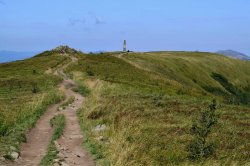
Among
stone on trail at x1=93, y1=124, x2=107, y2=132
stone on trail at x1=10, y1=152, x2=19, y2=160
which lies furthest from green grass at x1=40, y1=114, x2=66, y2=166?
stone on trail at x1=93, y1=124, x2=107, y2=132

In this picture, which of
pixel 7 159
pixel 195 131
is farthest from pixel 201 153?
pixel 7 159

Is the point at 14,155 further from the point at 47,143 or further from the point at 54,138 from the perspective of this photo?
the point at 54,138

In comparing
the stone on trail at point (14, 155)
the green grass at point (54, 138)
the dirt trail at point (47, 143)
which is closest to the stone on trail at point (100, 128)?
the dirt trail at point (47, 143)

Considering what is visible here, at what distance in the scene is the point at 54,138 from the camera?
63.3 feet

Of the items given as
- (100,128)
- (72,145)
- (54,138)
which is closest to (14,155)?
(72,145)

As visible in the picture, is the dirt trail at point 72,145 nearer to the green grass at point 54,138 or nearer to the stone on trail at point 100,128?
the green grass at point 54,138

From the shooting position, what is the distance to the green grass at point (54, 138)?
15.2 m

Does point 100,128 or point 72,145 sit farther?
point 100,128

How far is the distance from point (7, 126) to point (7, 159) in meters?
5.98

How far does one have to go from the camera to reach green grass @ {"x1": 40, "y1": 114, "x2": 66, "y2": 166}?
15237 mm

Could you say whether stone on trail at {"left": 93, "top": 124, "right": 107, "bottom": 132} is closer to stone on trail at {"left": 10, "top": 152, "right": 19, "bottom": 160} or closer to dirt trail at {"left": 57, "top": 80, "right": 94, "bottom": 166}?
dirt trail at {"left": 57, "top": 80, "right": 94, "bottom": 166}

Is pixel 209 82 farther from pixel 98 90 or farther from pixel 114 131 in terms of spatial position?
pixel 114 131

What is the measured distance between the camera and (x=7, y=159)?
15.2 metres

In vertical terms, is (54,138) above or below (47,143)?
above
